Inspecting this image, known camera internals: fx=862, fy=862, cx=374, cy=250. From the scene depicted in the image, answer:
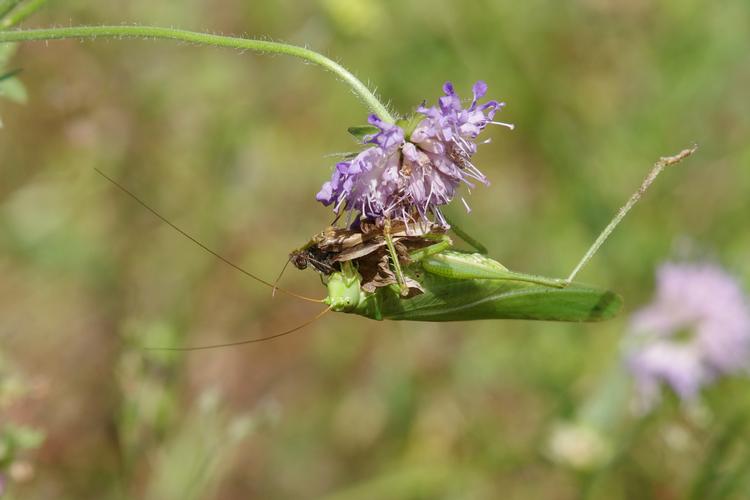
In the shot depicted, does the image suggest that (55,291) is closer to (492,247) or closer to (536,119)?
(492,247)

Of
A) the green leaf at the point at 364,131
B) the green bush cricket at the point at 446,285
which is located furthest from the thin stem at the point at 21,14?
the green leaf at the point at 364,131

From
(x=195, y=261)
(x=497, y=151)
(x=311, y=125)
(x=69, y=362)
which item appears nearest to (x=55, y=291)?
(x=69, y=362)

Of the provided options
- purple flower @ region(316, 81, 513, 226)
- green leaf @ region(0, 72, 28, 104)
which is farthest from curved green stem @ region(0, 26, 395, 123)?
green leaf @ region(0, 72, 28, 104)

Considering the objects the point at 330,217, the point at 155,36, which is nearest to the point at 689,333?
the point at 330,217

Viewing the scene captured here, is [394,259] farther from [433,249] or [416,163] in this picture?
[416,163]

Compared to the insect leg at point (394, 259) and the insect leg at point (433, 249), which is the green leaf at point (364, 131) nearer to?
the insect leg at point (394, 259)

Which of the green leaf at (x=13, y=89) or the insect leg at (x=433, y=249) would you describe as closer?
the green leaf at (x=13, y=89)
